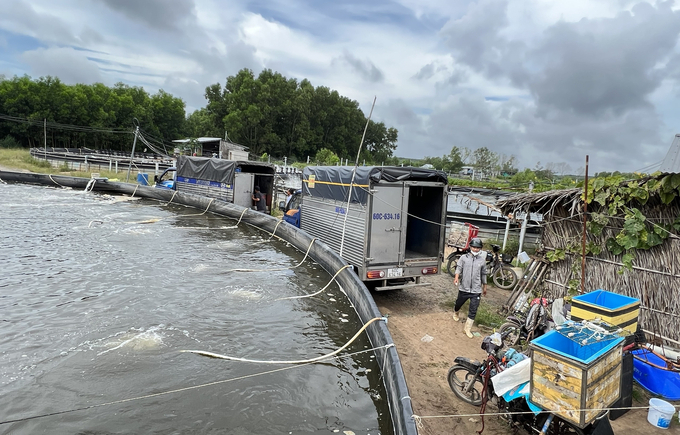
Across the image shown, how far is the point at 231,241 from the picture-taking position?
45.1 ft

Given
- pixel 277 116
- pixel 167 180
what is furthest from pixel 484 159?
pixel 167 180

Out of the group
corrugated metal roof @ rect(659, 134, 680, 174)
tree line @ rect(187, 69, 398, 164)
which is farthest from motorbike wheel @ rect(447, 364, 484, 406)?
tree line @ rect(187, 69, 398, 164)

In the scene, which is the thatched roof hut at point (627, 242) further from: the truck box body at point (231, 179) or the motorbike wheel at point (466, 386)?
the truck box body at point (231, 179)

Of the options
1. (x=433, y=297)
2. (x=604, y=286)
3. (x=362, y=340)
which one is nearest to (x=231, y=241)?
(x=433, y=297)

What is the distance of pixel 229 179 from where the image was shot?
62.0 ft

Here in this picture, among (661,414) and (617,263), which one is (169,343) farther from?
(617,263)

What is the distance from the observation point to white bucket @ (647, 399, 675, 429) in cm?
494

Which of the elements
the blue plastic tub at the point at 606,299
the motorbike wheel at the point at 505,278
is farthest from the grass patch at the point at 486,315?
the blue plastic tub at the point at 606,299

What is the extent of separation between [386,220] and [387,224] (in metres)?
0.09

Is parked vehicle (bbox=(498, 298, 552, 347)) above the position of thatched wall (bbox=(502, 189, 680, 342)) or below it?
below

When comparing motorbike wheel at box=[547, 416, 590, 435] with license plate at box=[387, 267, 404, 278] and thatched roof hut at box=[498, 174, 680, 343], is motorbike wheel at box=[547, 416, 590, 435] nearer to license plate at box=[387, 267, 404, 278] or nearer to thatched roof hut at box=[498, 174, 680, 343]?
thatched roof hut at box=[498, 174, 680, 343]

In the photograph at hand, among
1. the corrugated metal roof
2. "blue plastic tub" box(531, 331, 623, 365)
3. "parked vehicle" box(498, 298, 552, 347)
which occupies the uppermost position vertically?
the corrugated metal roof

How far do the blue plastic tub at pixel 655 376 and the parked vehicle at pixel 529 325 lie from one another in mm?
1285

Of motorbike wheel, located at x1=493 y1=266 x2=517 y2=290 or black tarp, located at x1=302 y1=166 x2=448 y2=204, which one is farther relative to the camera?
motorbike wheel, located at x1=493 y1=266 x2=517 y2=290
